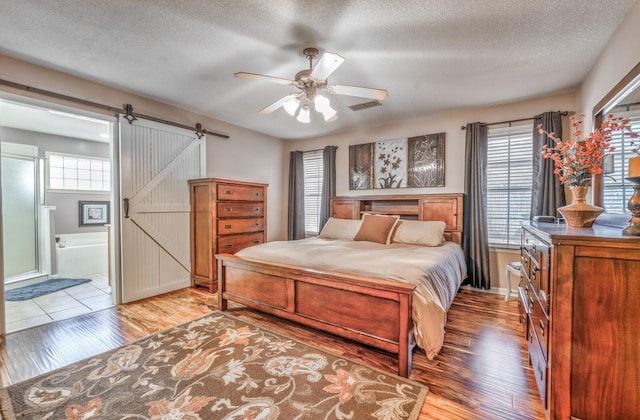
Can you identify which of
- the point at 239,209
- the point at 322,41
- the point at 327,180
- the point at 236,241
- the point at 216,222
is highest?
the point at 322,41

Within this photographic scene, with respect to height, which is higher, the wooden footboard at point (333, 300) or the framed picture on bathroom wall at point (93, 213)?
the framed picture on bathroom wall at point (93, 213)

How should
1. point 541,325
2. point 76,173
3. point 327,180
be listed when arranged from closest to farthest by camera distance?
point 541,325 → point 327,180 → point 76,173

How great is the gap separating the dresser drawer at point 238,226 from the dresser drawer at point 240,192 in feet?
1.06

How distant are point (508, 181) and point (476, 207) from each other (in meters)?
0.52

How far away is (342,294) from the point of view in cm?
216

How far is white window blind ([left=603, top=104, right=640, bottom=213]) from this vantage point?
1.68m

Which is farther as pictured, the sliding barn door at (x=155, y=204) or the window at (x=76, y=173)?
the window at (x=76, y=173)

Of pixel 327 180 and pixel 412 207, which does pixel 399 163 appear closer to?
pixel 412 207

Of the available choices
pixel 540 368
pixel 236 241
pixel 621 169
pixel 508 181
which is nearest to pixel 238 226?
pixel 236 241

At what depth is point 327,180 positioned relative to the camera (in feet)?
16.5

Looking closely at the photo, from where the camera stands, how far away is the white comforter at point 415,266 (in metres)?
1.87

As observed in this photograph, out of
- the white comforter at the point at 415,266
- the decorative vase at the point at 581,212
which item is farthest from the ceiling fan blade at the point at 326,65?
the decorative vase at the point at 581,212

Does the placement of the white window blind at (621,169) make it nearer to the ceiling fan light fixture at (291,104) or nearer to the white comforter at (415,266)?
the white comforter at (415,266)

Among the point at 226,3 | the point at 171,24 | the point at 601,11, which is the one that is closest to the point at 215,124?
the point at 171,24
